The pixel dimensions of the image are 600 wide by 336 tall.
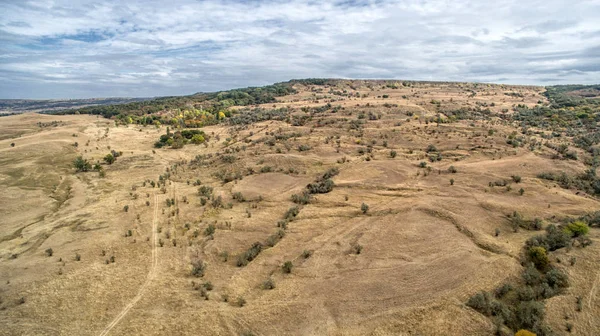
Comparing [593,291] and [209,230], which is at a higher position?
[209,230]

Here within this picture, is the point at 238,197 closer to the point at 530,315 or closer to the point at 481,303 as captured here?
the point at 481,303

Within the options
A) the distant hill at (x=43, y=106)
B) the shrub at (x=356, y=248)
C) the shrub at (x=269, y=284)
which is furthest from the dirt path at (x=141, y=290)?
the distant hill at (x=43, y=106)

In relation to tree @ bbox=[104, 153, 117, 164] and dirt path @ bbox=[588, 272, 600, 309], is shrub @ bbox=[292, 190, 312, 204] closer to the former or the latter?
dirt path @ bbox=[588, 272, 600, 309]

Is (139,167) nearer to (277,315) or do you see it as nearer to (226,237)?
(226,237)

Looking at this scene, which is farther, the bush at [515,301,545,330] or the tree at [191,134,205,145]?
the tree at [191,134,205,145]

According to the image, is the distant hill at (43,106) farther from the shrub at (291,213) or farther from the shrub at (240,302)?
the shrub at (240,302)

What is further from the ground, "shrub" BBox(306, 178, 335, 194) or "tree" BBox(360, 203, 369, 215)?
"shrub" BBox(306, 178, 335, 194)

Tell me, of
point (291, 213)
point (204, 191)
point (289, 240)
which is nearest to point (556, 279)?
point (289, 240)

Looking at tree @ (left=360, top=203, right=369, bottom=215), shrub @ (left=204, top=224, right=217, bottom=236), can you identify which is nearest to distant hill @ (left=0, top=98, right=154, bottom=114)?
shrub @ (left=204, top=224, right=217, bottom=236)
